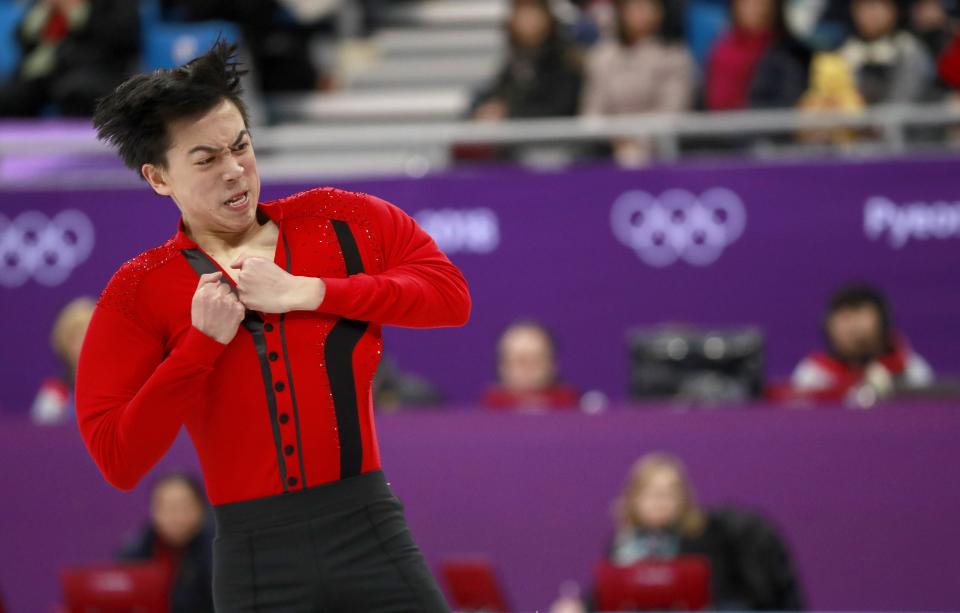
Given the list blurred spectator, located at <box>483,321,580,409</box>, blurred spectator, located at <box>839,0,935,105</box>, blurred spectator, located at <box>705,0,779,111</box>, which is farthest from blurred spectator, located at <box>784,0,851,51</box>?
blurred spectator, located at <box>483,321,580,409</box>

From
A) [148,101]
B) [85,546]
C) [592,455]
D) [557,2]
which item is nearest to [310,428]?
[148,101]

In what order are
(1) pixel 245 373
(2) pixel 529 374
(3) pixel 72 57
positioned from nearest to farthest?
1. (1) pixel 245 373
2. (2) pixel 529 374
3. (3) pixel 72 57

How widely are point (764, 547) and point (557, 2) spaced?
523 cm

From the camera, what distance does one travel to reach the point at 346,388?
3.32 metres

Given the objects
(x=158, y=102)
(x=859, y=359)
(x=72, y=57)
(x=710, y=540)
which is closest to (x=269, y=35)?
(x=72, y=57)

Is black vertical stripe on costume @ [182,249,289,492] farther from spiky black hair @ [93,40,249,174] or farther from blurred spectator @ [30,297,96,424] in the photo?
blurred spectator @ [30,297,96,424]

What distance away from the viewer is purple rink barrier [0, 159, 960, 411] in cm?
814

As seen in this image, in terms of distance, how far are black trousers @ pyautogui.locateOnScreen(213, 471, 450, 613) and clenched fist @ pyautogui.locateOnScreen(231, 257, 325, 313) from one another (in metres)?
0.37

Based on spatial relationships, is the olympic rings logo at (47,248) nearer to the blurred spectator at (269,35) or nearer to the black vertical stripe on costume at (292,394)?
the blurred spectator at (269,35)

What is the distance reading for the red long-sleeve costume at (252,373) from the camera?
10.6ft

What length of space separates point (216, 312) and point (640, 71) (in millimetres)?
5969

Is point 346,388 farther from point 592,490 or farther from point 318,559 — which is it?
point 592,490

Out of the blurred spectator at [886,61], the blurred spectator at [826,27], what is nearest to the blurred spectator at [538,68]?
the blurred spectator at [826,27]

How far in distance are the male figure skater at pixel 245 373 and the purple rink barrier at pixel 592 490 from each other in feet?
13.5
